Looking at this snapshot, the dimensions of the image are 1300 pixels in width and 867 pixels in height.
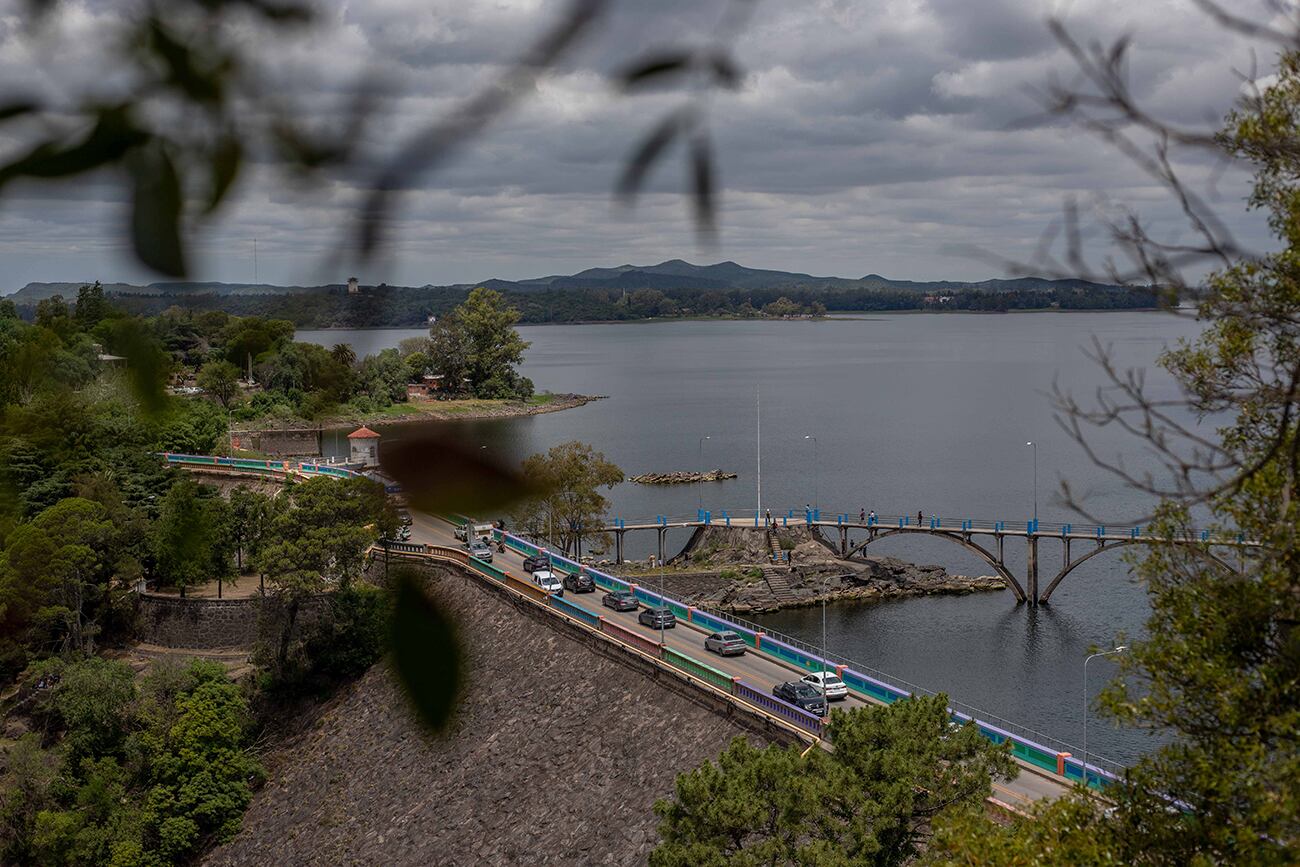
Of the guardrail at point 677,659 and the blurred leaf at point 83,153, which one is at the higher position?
the blurred leaf at point 83,153

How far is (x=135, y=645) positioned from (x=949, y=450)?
28.6 m

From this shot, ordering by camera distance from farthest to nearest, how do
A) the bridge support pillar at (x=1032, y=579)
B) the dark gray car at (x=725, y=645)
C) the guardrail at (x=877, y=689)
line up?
the bridge support pillar at (x=1032, y=579) < the dark gray car at (x=725, y=645) < the guardrail at (x=877, y=689)

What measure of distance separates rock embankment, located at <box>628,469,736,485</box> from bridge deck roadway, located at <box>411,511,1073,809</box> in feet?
46.0

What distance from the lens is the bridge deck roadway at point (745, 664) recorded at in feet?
40.2

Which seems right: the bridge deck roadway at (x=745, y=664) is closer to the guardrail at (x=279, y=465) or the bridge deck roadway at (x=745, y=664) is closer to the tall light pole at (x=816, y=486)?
the guardrail at (x=279, y=465)

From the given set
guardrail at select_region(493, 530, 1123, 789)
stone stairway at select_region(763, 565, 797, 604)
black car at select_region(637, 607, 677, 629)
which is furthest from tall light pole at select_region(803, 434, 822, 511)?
black car at select_region(637, 607, 677, 629)

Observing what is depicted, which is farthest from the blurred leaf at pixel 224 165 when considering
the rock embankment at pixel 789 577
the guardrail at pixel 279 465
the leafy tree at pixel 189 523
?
the rock embankment at pixel 789 577

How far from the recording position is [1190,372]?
3588 mm

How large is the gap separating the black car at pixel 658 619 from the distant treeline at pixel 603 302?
59.1 ft

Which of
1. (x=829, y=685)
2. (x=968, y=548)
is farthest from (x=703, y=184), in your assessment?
(x=968, y=548)

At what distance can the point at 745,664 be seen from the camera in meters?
18.0

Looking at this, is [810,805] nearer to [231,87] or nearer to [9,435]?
[9,435]

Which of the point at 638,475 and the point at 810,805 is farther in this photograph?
the point at 638,475

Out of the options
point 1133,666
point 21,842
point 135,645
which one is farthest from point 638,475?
point 1133,666
